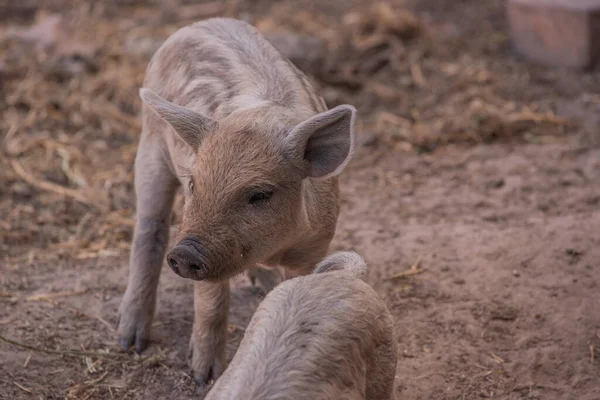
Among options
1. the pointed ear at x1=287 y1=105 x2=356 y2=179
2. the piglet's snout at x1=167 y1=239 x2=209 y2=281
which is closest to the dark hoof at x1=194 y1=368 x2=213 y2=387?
the piglet's snout at x1=167 y1=239 x2=209 y2=281

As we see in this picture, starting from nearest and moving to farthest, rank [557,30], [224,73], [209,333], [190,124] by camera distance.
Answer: [190,124] < [209,333] < [224,73] < [557,30]

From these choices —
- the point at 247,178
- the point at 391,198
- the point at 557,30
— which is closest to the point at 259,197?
the point at 247,178

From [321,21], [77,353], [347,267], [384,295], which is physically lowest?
[321,21]

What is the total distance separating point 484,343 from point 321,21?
6.43 metres

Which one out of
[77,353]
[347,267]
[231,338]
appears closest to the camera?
[347,267]

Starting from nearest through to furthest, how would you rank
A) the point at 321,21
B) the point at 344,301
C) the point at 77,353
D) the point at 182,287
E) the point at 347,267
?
the point at 344,301 < the point at 347,267 < the point at 77,353 < the point at 182,287 < the point at 321,21

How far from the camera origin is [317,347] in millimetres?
3236

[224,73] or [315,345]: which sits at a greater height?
[224,73]

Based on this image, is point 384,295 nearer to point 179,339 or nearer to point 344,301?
point 179,339

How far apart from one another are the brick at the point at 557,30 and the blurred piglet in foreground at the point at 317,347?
219 inches

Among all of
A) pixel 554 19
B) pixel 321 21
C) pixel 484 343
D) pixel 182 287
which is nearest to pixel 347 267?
pixel 484 343

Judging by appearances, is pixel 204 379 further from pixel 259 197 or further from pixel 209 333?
pixel 259 197

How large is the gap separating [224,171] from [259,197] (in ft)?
0.66

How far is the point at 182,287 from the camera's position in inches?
219
